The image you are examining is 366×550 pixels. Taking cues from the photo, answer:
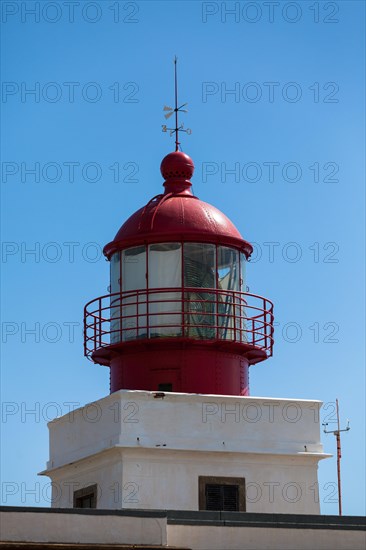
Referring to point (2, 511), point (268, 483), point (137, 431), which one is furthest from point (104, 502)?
point (2, 511)

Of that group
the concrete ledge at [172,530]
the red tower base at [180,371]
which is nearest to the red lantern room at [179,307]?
the red tower base at [180,371]

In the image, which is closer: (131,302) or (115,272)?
(131,302)

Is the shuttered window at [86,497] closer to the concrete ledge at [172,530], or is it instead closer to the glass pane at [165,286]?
the glass pane at [165,286]

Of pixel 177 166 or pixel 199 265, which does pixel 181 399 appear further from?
pixel 177 166

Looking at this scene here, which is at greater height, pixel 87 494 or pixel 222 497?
pixel 87 494

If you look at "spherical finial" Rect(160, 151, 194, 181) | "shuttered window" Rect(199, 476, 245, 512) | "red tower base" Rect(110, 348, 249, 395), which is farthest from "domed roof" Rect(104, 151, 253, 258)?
"shuttered window" Rect(199, 476, 245, 512)

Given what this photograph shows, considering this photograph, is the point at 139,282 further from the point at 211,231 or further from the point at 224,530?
the point at 224,530

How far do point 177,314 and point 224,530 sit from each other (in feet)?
17.0

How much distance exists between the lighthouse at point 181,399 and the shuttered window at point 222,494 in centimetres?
2

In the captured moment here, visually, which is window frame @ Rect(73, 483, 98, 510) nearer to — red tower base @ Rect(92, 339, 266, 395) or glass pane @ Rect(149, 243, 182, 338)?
red tower base @ Rect(92, 339, 266, 395)

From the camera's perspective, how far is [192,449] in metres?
24.8

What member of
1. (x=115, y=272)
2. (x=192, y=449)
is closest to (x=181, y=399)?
(x=192, y=449)

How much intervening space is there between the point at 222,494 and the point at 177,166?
662 cm

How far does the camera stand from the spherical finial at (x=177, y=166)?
2761cm
